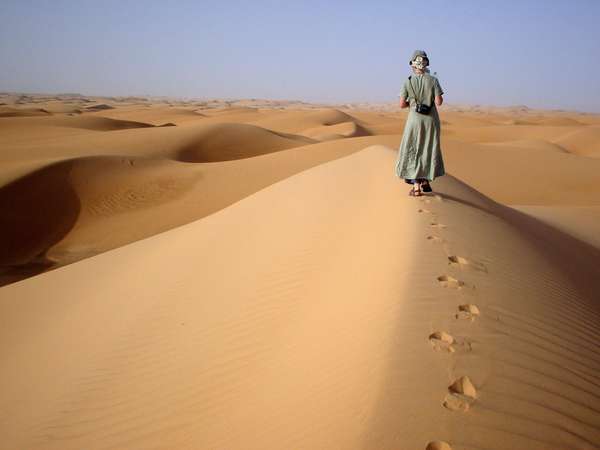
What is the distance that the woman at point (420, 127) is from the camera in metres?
4.99

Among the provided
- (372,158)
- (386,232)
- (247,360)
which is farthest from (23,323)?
(372,158)

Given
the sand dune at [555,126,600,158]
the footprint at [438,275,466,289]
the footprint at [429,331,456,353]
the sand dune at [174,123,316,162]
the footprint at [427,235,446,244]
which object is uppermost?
the sand dune at [555,126,600,158]

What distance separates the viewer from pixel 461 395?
2143 mm

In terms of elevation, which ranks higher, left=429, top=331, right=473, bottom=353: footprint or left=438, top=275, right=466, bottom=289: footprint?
left=438, top=275, right=466, bottom=289: footprint

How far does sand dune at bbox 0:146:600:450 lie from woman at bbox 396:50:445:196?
42 cm

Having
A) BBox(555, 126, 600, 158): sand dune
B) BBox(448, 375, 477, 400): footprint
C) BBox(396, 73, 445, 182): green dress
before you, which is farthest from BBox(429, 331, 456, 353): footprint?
BBox(555, 126, 600, 158): sand dune

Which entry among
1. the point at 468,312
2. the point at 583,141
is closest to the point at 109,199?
the point at 468,312

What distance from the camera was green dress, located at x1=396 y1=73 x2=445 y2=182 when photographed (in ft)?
16.5

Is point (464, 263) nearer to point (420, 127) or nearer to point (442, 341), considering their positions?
point (442, 341)

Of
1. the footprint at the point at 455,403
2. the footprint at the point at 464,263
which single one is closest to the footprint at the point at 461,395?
the footprint at the point at 455,403

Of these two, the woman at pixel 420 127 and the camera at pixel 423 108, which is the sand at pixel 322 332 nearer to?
the woman at pixel 420 127

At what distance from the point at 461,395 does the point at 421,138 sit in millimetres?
3908

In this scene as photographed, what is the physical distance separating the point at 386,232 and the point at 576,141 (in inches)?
1492

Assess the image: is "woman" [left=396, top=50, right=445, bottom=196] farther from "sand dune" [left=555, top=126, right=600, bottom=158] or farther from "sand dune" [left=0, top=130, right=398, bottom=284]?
"sand dune" [left=555, top=126, right=600, bottom=158]
